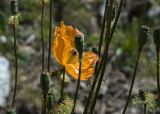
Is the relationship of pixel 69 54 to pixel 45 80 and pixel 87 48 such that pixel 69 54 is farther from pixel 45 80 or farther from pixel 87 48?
pixel 87 48

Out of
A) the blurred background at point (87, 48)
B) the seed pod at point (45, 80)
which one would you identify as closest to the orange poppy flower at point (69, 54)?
the seed pod at point (45, 80)

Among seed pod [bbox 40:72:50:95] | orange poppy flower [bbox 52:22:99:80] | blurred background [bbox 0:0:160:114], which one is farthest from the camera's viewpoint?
blurred background [bbox 0:0:160:114]

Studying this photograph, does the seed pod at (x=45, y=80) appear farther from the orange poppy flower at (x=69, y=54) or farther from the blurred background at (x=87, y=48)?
the blurred background at (x=87, y=48)

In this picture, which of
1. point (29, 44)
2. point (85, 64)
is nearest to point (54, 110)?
point (85, 64)

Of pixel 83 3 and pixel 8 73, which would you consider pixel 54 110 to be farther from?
pixel 83 3

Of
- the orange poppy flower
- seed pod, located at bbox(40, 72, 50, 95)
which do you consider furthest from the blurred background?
seed pod, located at bbox(40, 72, 50, 95)

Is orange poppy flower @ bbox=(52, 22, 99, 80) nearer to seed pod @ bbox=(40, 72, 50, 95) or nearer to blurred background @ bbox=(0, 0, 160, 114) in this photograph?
seed pod @ bbox=(40, 72, 50, 95)

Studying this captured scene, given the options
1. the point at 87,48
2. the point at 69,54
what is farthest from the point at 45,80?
the point at 87,48
